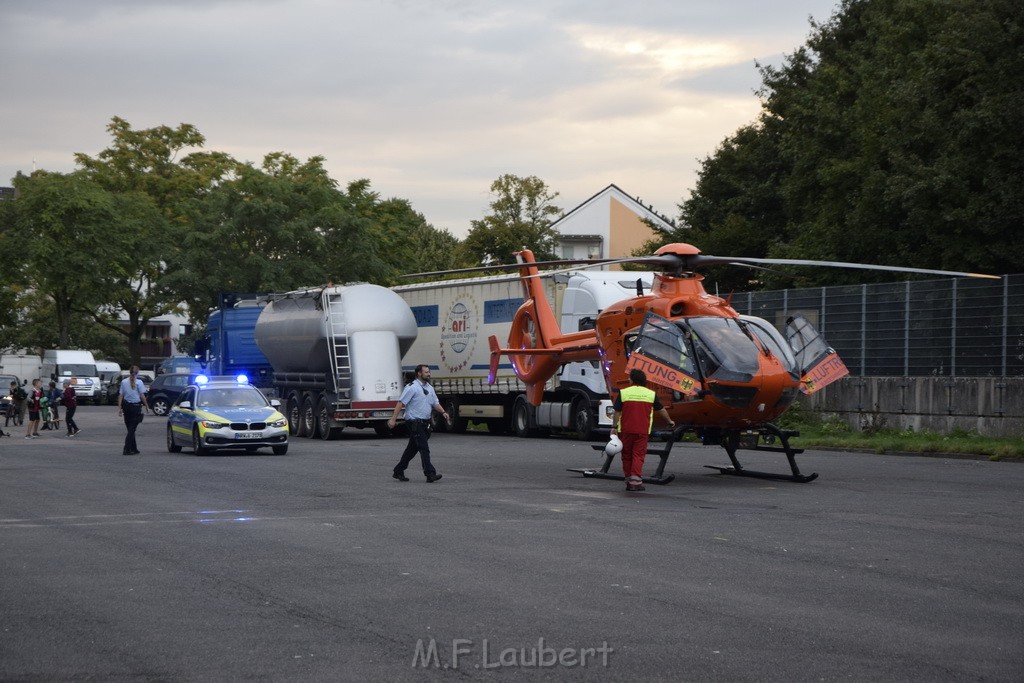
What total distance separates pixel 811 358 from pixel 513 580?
34.9 ft

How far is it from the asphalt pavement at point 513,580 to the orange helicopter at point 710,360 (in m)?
0.76

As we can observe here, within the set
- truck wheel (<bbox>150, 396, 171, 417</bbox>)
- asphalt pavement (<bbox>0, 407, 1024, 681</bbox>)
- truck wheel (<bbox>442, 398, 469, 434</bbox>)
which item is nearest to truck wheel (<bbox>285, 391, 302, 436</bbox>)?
truck wheel (<bbox>442, 398, 469, 434</bbox>)

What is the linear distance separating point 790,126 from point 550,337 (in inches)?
1187

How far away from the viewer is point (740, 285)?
55875 millimetres

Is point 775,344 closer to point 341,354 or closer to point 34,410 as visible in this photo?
point 341,354

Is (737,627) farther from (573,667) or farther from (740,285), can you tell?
(740,285)

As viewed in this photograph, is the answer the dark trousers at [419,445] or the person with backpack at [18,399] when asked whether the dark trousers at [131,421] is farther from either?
the person with backpack at [18,399]

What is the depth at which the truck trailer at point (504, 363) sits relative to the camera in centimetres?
3108

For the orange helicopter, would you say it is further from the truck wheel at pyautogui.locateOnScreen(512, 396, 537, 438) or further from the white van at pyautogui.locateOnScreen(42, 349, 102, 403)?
the white van at pyautogui.locateOnScreen(42, 349, 102, 403)

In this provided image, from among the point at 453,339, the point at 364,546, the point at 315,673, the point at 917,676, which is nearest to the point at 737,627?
the point at 917,676

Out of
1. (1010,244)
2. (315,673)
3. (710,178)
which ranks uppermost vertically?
(710,178)

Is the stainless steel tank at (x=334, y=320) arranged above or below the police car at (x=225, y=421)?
above

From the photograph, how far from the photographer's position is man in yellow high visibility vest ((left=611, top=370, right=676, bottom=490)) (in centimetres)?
1766

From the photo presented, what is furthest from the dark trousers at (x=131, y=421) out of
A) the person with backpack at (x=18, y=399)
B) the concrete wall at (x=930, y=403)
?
the person with backpack at (x=18, y=399)
